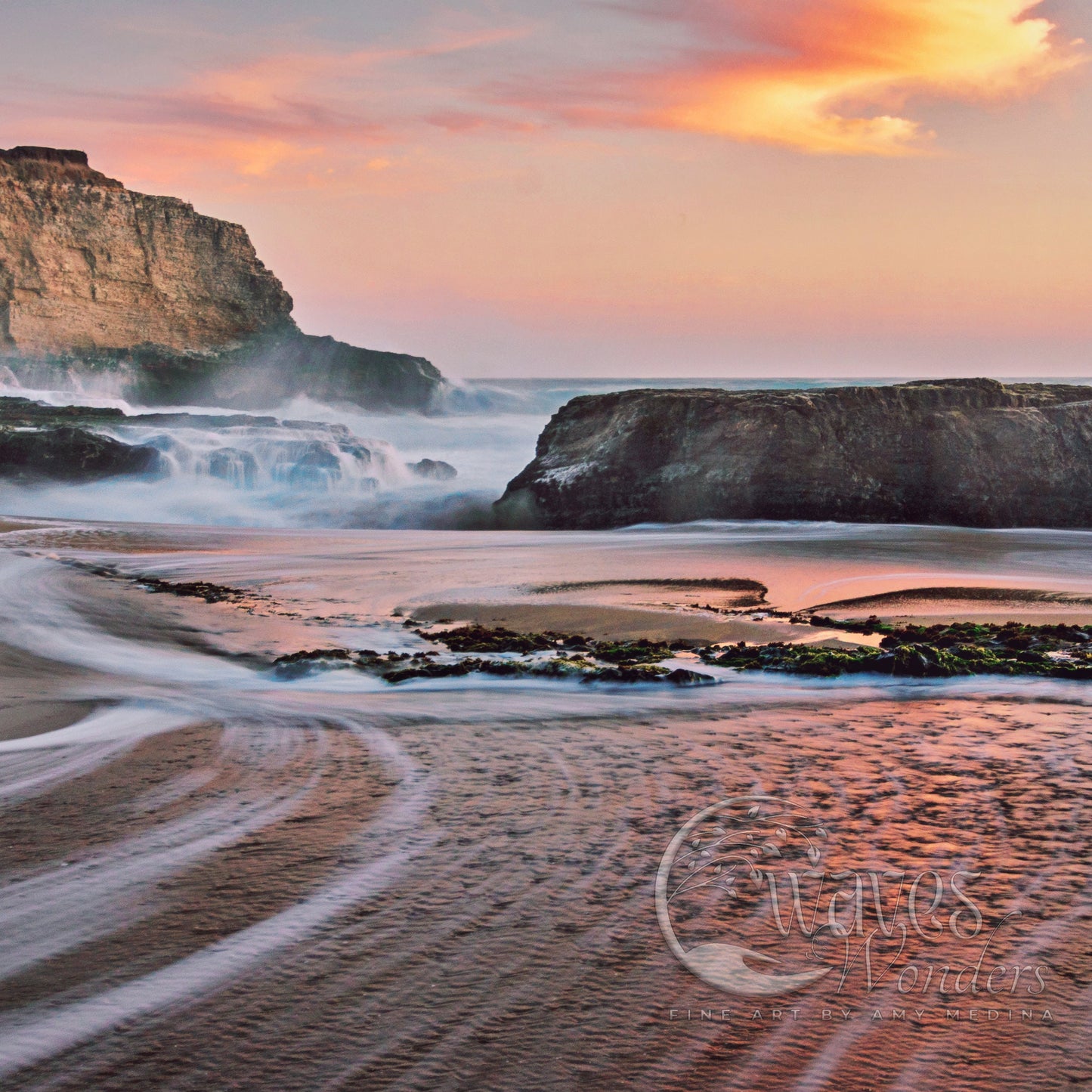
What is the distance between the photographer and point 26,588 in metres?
9.55

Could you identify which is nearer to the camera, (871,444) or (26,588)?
(26,588)

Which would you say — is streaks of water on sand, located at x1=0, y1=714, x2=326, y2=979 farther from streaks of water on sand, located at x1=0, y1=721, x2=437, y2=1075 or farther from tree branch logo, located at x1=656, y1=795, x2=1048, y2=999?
tree branch logo, located at x1=656, y1=795, x2=1048, y2=999

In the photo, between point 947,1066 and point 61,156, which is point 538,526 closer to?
point 947,1066

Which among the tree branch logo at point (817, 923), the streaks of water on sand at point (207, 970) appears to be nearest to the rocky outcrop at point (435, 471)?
the streaks of water on sand at point (207, 970)

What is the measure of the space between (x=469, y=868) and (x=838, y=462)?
14514 millimetres

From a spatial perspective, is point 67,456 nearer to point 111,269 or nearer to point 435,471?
point 435,471

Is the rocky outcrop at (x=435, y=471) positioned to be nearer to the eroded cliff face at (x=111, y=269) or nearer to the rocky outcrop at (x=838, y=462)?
the rocky outcrop at (x=838, y=462)

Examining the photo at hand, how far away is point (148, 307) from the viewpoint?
6150 centimetres

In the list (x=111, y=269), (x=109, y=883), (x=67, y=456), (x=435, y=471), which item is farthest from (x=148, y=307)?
(x=109, y=883)

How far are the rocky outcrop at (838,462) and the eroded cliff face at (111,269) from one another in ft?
156

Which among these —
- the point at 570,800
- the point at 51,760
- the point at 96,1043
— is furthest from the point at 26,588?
the point at 96,1043

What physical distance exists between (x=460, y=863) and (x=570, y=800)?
2.26 ft

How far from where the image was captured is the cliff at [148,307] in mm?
55125

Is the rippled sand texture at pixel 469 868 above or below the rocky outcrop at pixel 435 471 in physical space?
below
